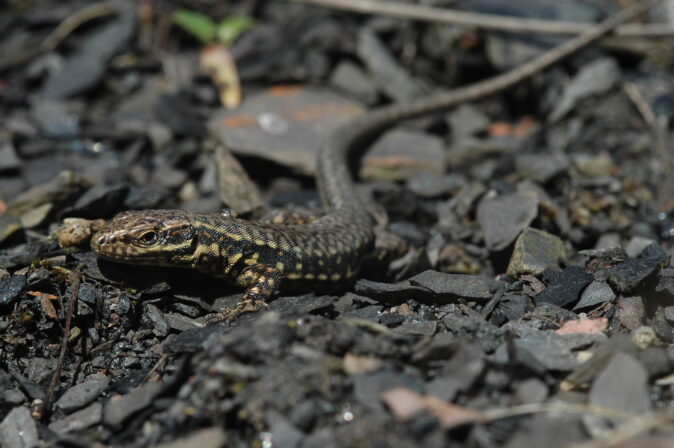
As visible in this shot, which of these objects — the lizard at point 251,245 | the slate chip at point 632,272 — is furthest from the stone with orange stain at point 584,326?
the lizard at point 251,245

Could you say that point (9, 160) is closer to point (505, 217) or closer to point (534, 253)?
point (505, 217)

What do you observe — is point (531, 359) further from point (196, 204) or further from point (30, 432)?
point (196, 204)

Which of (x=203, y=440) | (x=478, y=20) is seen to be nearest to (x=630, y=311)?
(x=203, y=440)

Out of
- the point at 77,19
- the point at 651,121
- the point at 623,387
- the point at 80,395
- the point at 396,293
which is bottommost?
the point at 80,395

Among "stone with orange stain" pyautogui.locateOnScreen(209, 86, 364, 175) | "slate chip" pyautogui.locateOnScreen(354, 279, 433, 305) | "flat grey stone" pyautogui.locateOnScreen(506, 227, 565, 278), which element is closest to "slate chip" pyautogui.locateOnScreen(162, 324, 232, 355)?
"slate chip" pyautogui.locateOnScreen(354, 279, 433, 305)

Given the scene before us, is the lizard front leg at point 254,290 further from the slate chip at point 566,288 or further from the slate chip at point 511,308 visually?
the slate chip at point 566,288

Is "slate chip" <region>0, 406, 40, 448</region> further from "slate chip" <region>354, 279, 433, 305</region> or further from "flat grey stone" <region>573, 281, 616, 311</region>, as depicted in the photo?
"flat grey stone" <region>573, 281, 616, 311</region>
